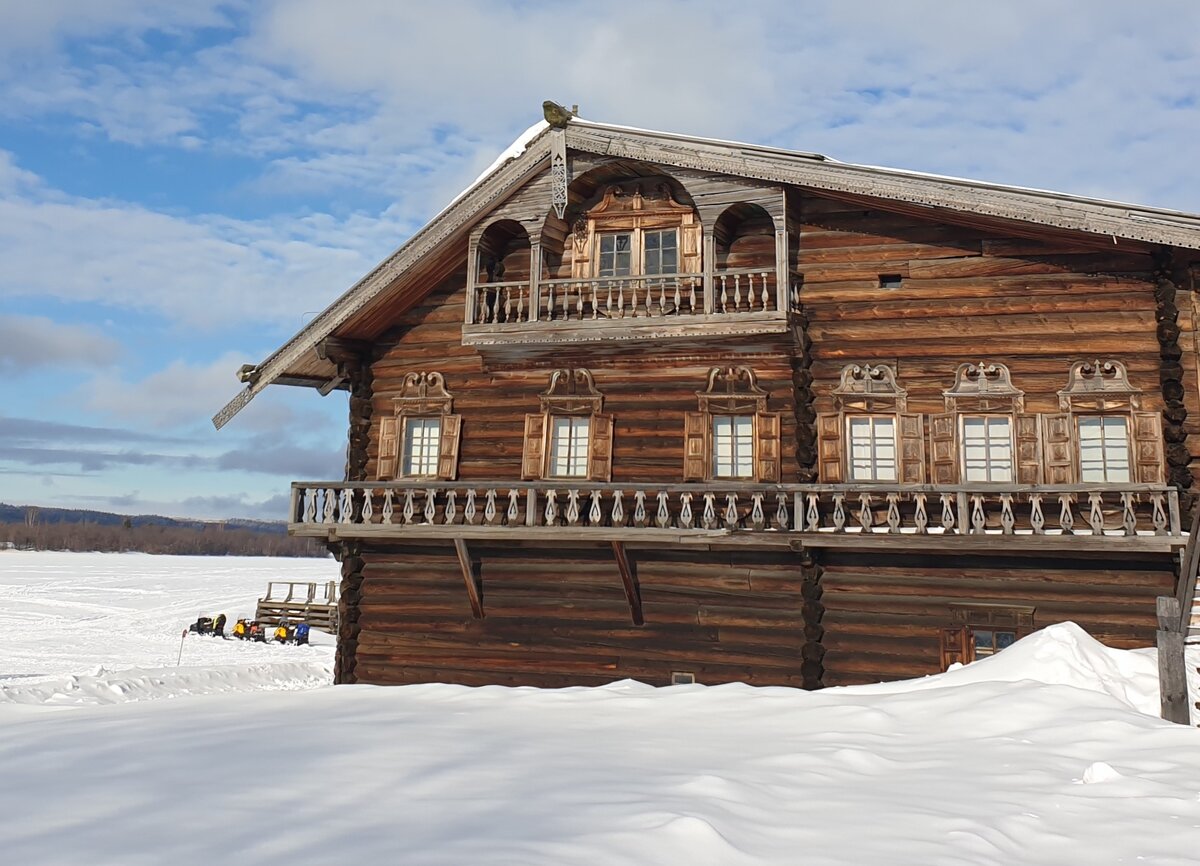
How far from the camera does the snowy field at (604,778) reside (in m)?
4.07

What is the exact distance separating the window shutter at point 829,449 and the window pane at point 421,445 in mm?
7128

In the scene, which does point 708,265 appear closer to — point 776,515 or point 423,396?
point 776,515

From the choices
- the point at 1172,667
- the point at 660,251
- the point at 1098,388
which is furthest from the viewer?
the point at 660,251

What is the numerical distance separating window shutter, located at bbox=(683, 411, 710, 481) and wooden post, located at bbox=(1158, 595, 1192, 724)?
24.4ft

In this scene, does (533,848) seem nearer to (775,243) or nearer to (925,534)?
(925,534)

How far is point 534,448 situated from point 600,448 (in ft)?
4.14

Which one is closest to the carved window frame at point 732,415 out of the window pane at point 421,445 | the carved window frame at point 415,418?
the carved window frame at point 415,418

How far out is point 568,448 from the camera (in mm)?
16828

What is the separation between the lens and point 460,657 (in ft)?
55.5

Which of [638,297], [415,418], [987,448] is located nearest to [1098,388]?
[987,448]

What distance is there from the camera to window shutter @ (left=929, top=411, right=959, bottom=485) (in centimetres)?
1491

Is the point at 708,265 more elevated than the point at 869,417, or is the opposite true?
the point at 708,265

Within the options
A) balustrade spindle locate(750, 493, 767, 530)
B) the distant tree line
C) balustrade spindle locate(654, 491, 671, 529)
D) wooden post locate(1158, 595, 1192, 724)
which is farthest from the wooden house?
the distant tree line

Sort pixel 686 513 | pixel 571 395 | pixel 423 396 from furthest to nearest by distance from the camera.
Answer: pixel 423 396
pixel 571 395
pixel 686 513
